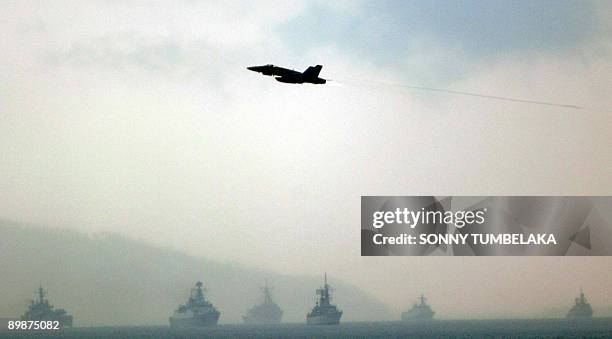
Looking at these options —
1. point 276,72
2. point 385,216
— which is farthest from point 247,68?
point 385,216

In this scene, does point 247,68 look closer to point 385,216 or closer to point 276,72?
point 276,72

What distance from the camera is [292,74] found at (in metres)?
56.5

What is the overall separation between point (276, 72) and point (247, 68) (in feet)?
7.53

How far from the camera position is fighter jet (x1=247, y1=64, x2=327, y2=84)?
55.7 m

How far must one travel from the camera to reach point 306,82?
55969 mm

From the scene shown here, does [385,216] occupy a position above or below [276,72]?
below

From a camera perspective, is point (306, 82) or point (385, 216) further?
point (385, 216)

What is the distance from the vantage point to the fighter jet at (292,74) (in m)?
55.7

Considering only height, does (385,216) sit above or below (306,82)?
below

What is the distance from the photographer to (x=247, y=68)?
58688mm

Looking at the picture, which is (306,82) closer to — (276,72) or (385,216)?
(276,72)

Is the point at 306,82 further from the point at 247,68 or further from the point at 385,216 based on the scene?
the point at 385,216

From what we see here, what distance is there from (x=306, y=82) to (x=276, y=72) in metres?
2.61

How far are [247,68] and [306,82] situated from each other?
4883 mm
